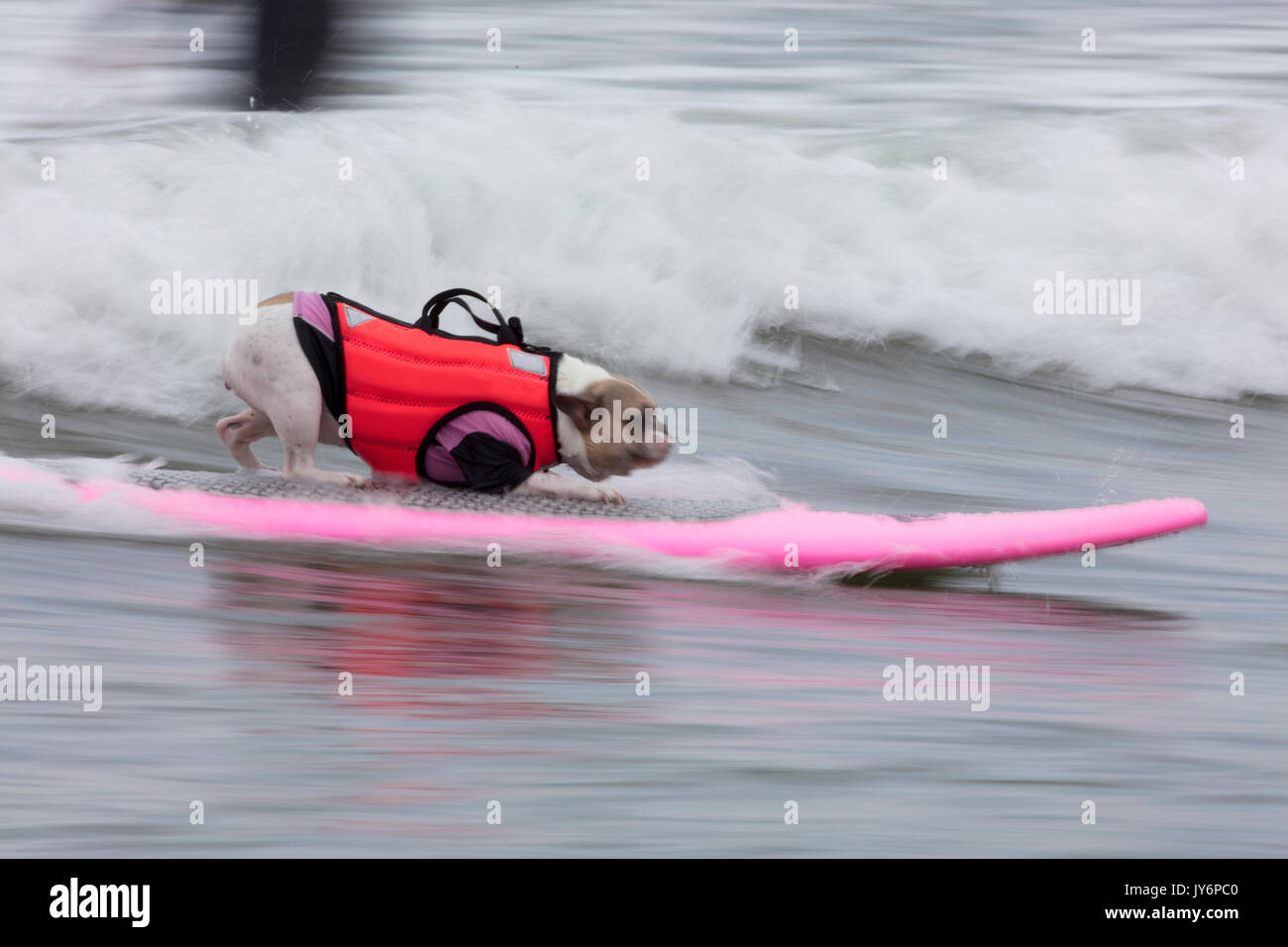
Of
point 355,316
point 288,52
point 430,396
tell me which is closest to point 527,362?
point 430,396

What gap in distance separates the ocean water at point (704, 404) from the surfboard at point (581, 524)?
0.07m

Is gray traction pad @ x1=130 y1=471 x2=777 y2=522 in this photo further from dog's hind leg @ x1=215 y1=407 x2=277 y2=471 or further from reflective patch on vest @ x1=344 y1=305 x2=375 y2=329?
reflective patch on vest @ x1=344 y1=305 x2=375 y2=329

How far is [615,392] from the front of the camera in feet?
13.0

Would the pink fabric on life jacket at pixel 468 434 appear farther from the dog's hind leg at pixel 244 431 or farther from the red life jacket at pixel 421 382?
the dog's hind leg at pixel 244 431

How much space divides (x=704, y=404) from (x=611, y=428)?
1881mm

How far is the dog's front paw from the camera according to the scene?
4121mm

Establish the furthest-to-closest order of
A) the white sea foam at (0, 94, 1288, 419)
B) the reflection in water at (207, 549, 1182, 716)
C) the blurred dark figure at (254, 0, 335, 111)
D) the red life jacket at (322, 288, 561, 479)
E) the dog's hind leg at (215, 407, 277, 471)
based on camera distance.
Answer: the blurred dark figure at (254, 0, 335, 111)
the white sea foam at (0, 94, 1288, 419)
the dog's hind leg at (215, 407, 277, 471)
the red life jacket at (322, 288, 561, 479)
the reflection in water at (207, 549, 1182, 716)

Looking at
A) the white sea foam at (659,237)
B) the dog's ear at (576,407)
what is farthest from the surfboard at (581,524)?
the white sea foam at (659,237)

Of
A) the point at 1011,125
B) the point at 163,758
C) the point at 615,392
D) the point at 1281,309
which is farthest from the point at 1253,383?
the point at 163,758

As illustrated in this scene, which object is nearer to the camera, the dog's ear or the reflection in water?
the reflection in water

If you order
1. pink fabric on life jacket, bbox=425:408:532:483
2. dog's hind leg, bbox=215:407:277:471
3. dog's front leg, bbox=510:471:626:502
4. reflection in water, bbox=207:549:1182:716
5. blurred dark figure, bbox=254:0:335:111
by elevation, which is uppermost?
blurred dark figure, bbox=254:0:335:111

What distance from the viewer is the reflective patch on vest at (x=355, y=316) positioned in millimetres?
3988

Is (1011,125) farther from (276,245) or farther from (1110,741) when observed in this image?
(1110,741)

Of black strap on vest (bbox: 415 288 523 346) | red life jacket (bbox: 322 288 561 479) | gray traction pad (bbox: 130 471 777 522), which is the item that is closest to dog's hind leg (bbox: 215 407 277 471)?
gray traction pad (bbox: 130 471 777 522)
